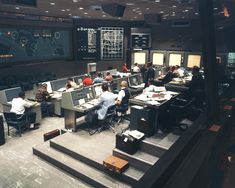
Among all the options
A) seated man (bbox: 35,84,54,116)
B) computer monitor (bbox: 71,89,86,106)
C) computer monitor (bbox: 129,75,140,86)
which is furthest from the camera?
computer monitor (bbox: 129,75,140,86)

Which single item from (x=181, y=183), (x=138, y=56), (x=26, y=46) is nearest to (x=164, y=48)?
(x=138, y=56)

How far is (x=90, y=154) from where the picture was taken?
4.84 m

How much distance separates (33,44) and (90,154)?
8737 millimetres

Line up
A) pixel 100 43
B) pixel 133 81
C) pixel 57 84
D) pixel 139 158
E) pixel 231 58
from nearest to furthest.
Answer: pixel 139 158
pixel 57 84
pixel 133 81
pixel 231 58
pixel 100 43

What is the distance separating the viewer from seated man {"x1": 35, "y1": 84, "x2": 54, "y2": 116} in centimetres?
722

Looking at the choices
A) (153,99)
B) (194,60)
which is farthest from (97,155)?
(194,60)

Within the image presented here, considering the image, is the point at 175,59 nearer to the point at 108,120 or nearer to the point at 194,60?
the point at 194,60

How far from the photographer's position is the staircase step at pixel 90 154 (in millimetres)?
4297

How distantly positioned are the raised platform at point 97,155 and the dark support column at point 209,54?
127 cm

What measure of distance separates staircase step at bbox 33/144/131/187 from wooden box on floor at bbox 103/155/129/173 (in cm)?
22

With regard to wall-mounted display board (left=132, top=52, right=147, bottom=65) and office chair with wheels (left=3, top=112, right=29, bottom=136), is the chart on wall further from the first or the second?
office chair with wheels (left=3, top=112, right=29, bottom=136)

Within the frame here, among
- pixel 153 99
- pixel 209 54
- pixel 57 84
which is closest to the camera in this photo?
pixel 209 54

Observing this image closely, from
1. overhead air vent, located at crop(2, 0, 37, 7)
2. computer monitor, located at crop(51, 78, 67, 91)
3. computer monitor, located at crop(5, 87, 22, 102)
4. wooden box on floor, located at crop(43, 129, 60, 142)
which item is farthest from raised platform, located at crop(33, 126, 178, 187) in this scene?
overhead air vent, located at crop(2, 0, 37, 7)

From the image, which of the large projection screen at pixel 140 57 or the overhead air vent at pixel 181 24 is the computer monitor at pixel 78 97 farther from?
the overhead air vent at pixel 181 24
